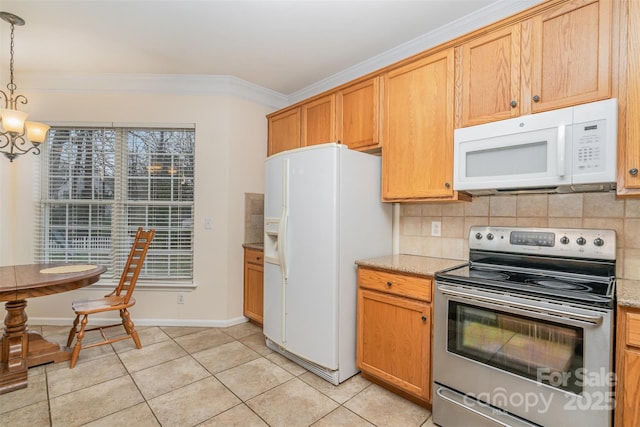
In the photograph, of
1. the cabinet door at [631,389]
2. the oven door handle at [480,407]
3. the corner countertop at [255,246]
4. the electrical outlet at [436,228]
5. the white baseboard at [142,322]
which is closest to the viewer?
the cabinet door at [631,389]

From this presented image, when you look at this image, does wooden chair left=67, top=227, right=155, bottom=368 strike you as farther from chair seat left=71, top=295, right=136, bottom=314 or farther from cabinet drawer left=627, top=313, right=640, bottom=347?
cabinet drawer left=627, top=313, right=640, bottom=347

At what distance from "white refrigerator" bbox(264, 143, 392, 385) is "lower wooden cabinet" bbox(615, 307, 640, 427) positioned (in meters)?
1.41

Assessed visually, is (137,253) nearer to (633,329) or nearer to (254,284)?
(254,284)

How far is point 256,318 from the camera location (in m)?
3.16

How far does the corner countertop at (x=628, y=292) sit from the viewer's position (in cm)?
123

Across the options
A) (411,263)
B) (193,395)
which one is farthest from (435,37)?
(193,395)

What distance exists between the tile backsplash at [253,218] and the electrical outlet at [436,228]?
1931 millimetres

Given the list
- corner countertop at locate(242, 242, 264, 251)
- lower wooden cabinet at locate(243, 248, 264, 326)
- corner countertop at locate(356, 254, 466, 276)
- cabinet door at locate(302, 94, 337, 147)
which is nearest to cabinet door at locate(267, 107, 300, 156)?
cabinet door at locate(302, 94, 337, 147)

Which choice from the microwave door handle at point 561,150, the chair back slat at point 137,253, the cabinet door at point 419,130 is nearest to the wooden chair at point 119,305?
the chair back slat at point 137,253

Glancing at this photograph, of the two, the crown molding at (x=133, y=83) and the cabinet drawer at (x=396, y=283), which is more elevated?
the crown molding at (x=133, y=83)

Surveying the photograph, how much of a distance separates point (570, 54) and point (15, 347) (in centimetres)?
402

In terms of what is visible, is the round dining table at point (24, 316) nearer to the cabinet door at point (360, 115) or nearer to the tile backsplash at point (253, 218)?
the tile backsplash at point (253, 218)

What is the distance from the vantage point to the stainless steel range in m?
1.28

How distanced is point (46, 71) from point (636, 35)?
4628 mm
